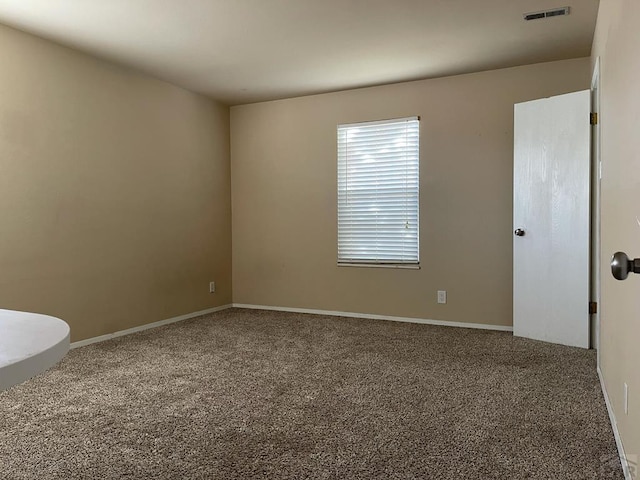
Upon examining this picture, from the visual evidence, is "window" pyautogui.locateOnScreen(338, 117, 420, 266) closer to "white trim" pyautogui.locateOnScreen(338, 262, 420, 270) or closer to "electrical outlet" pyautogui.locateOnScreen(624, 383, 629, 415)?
"white trim" pyautogui.locateOnScreen(338, 262, 420, 270)

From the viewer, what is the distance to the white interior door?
3.84 m

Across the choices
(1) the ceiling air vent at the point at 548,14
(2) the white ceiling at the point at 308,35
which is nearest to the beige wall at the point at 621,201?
(1) the ceiling air vent at the point at 548,14

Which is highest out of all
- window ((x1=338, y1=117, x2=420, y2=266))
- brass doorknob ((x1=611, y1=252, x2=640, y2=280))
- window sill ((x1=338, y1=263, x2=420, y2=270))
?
window ((x1=338, y1=117, x2=420, y2=266))

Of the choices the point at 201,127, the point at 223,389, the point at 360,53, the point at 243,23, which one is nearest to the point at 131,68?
the point at 201,127

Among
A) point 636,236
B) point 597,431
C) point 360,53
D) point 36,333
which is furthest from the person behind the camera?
point 360,53

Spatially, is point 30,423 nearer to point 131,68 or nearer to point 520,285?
point 131,68

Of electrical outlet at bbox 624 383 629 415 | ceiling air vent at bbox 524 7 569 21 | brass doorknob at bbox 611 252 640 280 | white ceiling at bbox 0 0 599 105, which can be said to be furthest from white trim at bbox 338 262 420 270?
brass doorknob at bbox 611 252 640 280

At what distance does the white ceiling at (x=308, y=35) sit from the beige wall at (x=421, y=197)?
281 millimetres

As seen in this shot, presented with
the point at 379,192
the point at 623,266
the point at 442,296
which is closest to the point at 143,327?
the point at 379,192

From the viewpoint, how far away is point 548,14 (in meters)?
3.40

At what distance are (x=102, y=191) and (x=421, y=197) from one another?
9.85ft

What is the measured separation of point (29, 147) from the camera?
146 inches

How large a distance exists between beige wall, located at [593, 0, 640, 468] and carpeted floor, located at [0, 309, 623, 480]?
1.02 feet

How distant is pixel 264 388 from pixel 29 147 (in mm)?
2577
